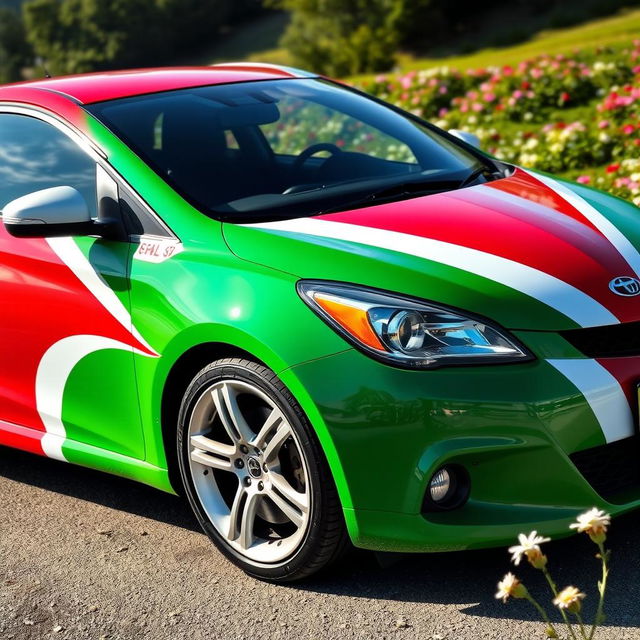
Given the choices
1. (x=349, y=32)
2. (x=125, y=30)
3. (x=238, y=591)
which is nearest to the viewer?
(x=238, y=591)

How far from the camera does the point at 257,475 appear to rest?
3.36m

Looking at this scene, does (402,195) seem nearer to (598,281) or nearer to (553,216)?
(553,216)

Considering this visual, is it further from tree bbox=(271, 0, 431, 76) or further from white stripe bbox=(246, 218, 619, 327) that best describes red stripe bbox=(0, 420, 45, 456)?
tree bbox=(271, 0, 431, 76)

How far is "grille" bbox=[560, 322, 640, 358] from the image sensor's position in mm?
3047

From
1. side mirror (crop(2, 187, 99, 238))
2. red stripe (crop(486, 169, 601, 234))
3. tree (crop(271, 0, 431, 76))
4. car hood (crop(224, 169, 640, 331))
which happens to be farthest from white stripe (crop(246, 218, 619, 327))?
tree (crop(271, 0, 431, 76))

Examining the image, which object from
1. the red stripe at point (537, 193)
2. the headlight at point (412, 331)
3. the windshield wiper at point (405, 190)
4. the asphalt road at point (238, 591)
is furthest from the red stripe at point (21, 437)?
the red stripe at point (537, 193)

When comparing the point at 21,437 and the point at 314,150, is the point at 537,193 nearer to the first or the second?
the point at 314,150

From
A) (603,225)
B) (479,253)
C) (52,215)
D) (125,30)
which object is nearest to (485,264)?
(479,253)

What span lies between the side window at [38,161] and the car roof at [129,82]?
0.11 m

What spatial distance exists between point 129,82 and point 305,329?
5.81 ft

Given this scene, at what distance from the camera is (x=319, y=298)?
3.11 metres

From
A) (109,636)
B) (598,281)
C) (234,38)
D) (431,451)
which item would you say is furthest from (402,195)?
(234,38)

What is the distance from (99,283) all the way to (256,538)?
953mm

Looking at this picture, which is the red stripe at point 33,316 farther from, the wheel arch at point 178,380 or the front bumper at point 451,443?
the front bumper at point 451,443
